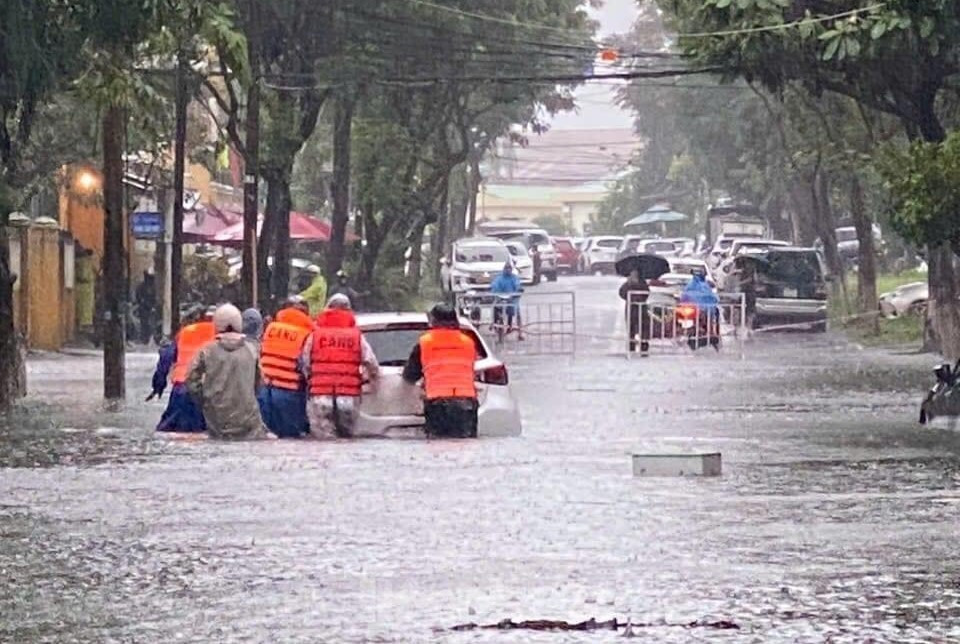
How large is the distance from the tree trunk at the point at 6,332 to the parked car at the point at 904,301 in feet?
85.7

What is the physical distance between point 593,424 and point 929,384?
29.3 feet

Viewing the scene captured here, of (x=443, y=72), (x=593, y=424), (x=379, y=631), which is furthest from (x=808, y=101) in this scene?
(x=379, y=631)

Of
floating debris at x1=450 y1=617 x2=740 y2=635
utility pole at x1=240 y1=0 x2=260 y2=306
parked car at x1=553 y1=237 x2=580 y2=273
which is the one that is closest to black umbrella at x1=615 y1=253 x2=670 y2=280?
utility pole at x1=240 y1=0 x2=260 y2=306

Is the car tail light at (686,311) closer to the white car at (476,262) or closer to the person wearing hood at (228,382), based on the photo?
the white car at (476,262)

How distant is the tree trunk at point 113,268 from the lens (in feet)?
97.7

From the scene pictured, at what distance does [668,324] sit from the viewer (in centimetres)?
4441

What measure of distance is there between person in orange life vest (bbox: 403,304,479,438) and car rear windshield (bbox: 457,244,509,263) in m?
40.9

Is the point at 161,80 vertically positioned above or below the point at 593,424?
above

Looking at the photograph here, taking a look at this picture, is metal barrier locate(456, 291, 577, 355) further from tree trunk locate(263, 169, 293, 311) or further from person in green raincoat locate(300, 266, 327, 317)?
person in green raincoat locate(300, 266, 327, 317)

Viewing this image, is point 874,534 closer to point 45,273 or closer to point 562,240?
point 45,273

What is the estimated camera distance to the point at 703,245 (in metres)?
86.6

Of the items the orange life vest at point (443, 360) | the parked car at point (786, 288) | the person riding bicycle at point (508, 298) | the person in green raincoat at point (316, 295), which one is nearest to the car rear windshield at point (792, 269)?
the parked car at point (786, 288)

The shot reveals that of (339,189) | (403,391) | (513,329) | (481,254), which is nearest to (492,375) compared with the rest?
(403,391)

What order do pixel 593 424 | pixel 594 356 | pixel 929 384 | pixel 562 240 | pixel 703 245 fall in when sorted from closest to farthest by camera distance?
pixel 593 424, pixel 929 384, pixel 594 356, pixel 703 245, pixel 562 240
